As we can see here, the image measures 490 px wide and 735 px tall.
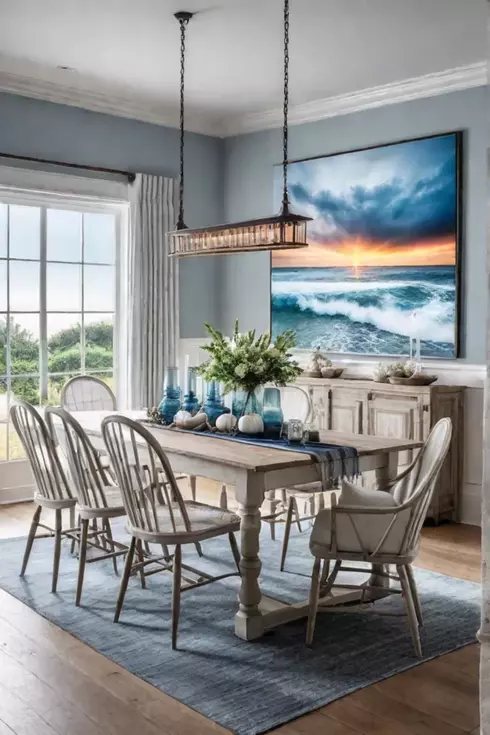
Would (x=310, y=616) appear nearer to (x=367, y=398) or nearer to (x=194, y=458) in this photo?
(x=194, y=458)

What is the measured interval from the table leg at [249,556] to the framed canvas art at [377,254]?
2744 millimetres

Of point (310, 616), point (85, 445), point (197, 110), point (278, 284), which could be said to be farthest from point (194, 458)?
point (197, 110)

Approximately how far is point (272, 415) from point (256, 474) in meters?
0.74

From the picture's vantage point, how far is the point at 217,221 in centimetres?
738

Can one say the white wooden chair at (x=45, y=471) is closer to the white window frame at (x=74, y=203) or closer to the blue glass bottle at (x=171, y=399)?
the blue glass bottle at (x=171, y=399)

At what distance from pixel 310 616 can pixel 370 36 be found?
3450 millimetres

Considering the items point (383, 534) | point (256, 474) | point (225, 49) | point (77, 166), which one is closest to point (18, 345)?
point (77, 166)

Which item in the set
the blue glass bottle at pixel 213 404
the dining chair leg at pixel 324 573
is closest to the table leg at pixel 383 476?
the dining chair leg at pixel 324 573

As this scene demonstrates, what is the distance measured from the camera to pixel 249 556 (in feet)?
11.1

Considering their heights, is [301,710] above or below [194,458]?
below

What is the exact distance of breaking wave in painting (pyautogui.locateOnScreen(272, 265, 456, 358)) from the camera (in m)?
5.69

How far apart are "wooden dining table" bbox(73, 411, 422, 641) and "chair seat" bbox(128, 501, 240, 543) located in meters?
0.16

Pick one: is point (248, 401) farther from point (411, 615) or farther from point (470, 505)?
point (470, 505)

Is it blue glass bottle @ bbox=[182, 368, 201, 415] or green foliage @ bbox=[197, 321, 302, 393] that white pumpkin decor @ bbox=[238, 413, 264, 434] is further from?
blue glass bottle @ bbox=[182, 368, 201, 415]
